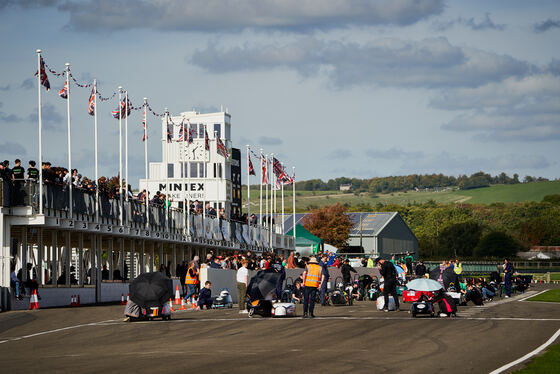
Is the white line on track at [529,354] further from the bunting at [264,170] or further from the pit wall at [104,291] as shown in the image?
the bunting at [264,170]

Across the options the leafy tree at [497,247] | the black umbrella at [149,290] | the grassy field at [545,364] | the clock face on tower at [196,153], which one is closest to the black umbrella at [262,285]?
the black umbrella at [149,290]

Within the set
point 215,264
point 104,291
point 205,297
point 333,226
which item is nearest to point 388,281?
point 205,297

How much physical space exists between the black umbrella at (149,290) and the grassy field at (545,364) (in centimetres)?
1171

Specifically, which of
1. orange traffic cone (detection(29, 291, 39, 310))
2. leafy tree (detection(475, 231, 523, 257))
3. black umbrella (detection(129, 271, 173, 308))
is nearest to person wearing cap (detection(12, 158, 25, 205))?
orange traffic cone (detection(29, 291, 39, 310))

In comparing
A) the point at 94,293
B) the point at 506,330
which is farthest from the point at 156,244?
the point at 506,330

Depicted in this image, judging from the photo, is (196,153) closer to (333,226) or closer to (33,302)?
(333,226)

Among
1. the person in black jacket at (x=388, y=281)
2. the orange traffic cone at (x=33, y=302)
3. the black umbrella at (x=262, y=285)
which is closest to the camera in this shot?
the black umbrella at (x=262, y=285)

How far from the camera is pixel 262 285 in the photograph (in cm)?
2803

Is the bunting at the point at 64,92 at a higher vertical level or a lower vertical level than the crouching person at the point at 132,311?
higher

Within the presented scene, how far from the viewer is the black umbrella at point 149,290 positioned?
85.3 ft

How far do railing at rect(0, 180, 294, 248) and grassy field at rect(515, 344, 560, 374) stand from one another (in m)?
21.5

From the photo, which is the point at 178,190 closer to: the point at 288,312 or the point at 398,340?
the point at 288,312

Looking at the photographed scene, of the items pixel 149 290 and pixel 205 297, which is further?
pixel 205 297

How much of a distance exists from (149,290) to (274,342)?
7.42m
